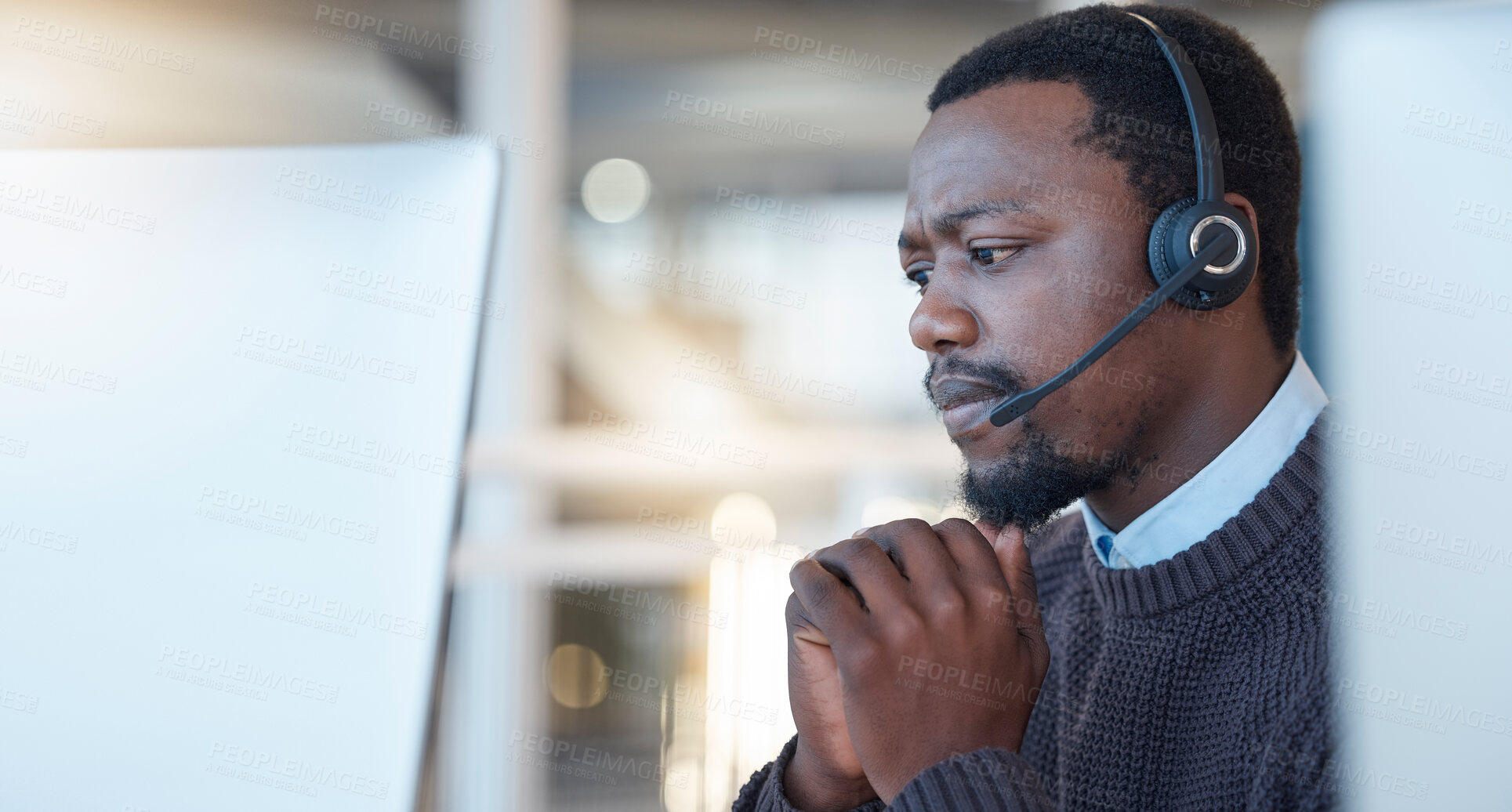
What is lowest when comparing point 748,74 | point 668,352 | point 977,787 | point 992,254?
→ point 977,787

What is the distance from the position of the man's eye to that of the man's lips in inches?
4.9

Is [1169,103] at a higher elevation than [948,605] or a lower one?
higher

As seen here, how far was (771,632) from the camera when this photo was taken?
257cm

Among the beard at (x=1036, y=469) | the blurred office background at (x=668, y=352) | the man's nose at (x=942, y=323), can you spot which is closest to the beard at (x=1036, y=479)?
the beard at (x=1036, y=469)

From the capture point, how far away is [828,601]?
0.85 m

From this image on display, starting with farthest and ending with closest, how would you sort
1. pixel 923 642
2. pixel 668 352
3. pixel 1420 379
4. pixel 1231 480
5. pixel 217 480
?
pixel 668 352
pixel 1231 480
pixel 923 642
pixel 217 480
pixel 1420 379

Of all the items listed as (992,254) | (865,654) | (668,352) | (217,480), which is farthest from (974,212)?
(668,352)

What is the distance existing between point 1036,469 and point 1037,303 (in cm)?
17

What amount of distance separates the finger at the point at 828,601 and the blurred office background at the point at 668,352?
1.73 m

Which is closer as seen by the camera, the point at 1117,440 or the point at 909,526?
the point at 909,526

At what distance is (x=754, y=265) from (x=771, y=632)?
101 cm

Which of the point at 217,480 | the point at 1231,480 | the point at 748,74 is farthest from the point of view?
the point at 748,74

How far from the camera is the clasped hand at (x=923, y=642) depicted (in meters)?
0.81

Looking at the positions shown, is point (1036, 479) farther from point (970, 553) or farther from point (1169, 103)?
point (1169, 103)
